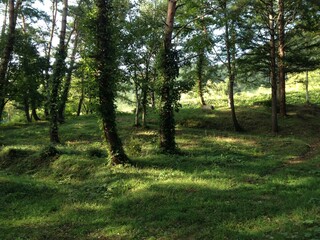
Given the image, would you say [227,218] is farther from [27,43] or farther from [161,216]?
[27,43]

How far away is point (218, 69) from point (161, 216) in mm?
17357

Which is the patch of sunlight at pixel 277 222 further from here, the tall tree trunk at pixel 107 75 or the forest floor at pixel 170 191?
the tall tree trunk at pixel 107 75

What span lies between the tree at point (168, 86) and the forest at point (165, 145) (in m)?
0.05

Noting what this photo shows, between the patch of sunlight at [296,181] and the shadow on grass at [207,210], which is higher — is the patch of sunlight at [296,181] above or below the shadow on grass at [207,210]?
above

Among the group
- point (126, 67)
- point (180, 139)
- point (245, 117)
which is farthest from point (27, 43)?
point (245, 117)

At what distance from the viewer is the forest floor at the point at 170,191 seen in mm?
7691

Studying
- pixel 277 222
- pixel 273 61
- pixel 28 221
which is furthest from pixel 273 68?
pixel 28 221

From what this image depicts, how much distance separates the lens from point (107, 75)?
13.1m

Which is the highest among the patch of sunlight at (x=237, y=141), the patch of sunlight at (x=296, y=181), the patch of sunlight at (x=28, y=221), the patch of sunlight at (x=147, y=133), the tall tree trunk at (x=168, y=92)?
the tall tree trunk at (x=168, y=92)

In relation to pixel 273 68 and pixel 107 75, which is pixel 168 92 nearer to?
pixel 107 75

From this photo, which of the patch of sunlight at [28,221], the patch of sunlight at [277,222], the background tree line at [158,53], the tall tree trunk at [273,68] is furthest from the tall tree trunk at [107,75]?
the tall tree trunk at [273,68]

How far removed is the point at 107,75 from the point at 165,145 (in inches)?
180

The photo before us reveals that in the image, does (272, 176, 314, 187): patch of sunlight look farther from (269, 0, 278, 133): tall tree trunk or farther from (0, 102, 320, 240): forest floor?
(269, 0, 278, 133): tall tree trunk

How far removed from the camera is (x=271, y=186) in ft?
32.8
